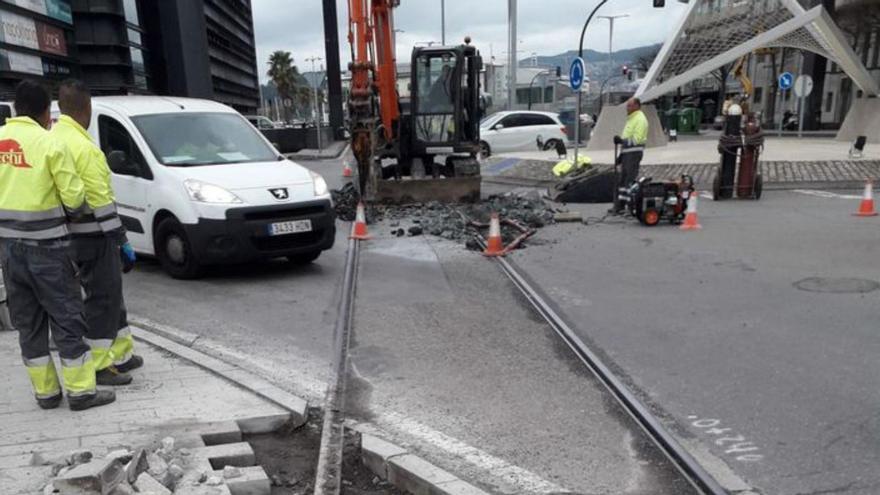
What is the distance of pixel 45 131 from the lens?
13.8 ft

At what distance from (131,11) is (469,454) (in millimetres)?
23452

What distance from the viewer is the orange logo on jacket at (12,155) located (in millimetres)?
4086

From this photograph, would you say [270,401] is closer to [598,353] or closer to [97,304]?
[97,304]

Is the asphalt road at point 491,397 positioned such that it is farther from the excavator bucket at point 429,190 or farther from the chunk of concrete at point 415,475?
the excavator bucket at point 429,190

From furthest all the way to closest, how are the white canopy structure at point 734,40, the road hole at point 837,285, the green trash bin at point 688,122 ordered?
1. the green trash bin at point 688,122
2. the white canopy structure at point 734,40
3. the road hole at point 837,285

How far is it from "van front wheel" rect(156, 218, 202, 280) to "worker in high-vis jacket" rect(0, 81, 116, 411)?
3473mm

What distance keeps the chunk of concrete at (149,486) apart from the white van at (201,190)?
454cm

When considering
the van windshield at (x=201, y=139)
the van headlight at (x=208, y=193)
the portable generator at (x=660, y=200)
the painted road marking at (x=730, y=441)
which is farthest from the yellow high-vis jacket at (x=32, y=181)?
the portable generator at (x=660, y=200)

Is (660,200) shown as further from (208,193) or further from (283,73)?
(283,73)

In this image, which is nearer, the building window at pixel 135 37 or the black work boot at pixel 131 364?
the black work boot at pixel 131 364

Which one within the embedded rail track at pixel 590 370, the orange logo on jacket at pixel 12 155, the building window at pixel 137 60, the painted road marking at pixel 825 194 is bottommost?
the painted road marking at pixel 825 194

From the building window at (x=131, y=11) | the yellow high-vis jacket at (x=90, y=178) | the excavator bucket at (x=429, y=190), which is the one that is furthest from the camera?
the building window at (x=131, y=11)

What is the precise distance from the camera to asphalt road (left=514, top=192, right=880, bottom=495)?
3955 mm

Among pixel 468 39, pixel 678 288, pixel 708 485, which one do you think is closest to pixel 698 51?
pixel 468 39
